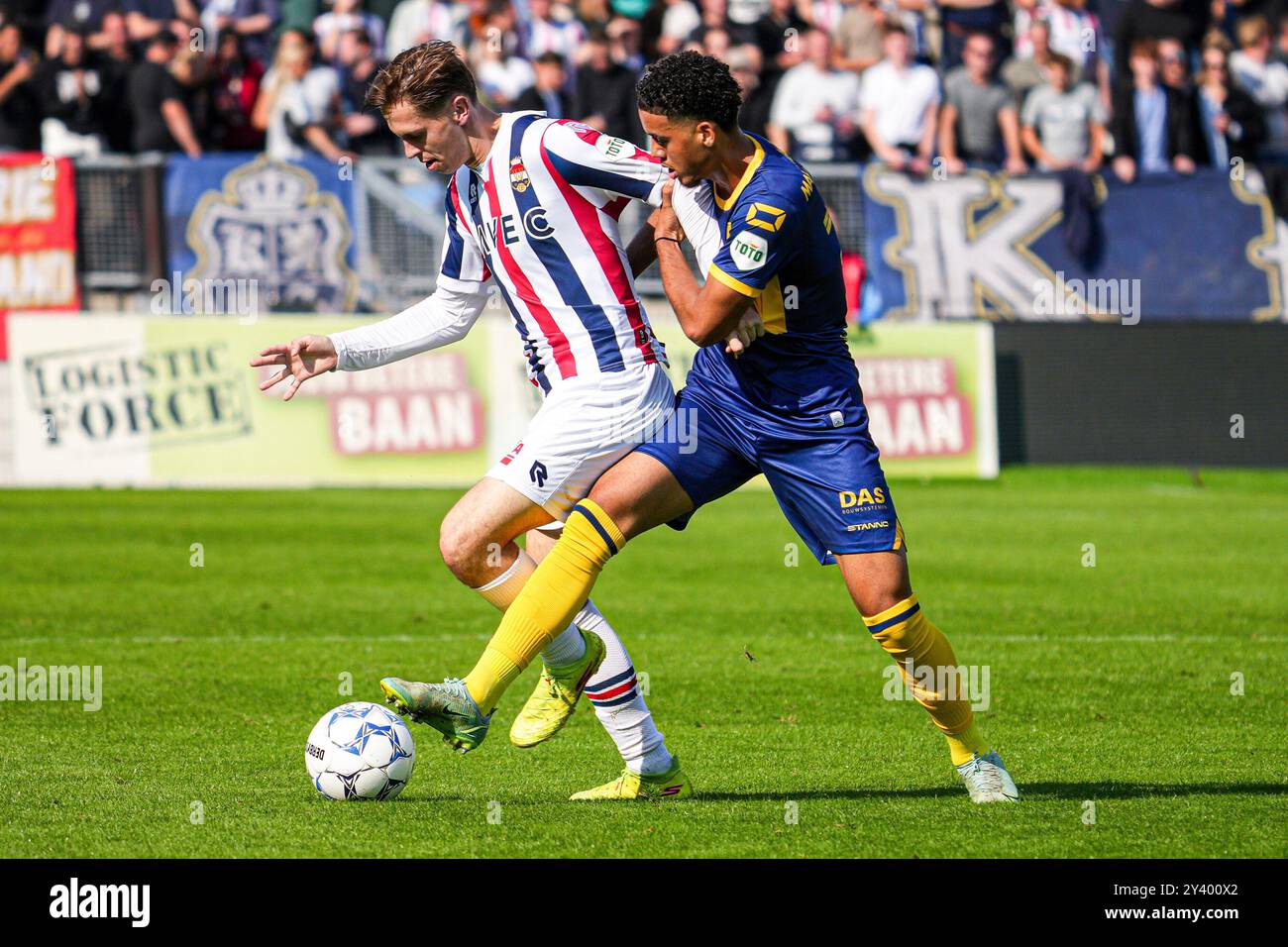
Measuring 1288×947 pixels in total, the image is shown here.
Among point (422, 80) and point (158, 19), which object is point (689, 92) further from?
point (158, 19)

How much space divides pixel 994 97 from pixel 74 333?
388 inches

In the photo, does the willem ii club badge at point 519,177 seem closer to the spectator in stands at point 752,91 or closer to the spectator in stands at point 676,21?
the spectator in stands at point 752,91

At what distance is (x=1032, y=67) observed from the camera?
1994 cm

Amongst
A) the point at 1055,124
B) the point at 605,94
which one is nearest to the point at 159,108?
the point at 605,94

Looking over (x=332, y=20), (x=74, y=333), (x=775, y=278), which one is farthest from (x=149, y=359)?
(x=775, y=278)

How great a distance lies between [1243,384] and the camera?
58.7 ft

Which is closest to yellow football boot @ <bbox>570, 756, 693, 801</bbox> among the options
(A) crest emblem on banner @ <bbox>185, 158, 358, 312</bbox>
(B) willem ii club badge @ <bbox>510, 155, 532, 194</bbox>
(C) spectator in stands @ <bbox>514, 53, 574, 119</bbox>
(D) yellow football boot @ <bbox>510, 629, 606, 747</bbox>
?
(D) yellow football boot @ <bbox>510, 629, 606, 747</bbox>

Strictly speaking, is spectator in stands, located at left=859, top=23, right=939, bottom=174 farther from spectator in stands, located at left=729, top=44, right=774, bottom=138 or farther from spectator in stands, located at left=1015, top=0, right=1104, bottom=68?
spectator in stands, located at left=1015, top=0, right=1104, bottom=68

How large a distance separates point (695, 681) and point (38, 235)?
11.3 m

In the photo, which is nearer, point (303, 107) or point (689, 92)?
point (689, 92)

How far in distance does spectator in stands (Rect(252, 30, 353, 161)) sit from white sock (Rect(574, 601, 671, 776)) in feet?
43.7

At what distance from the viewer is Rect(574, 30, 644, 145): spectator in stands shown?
18547 mm

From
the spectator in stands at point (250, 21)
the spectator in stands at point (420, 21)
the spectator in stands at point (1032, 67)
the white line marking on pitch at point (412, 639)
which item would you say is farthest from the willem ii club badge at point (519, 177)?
the spectator in stands at point (1032, 67)
